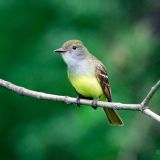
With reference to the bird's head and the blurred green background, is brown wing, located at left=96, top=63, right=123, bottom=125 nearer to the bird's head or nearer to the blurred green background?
the bird's head

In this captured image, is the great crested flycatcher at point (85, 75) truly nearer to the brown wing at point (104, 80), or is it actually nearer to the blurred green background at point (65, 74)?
the brown wing at point (104, 80)

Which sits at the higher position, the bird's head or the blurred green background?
the bird's head

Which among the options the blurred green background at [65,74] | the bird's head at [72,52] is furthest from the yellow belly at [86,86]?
the blurred green background at [65,74]

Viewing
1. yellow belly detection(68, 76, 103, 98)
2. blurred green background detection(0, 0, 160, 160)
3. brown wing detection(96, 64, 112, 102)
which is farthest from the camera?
blurred green background detection(0, 0, 160, 160)

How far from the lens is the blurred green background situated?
374 inches

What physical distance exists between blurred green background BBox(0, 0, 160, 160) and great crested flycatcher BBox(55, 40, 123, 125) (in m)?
0.86

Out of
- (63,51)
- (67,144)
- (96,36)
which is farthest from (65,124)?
(63,51)

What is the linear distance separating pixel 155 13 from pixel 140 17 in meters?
0.48

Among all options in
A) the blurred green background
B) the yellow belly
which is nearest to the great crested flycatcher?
the yellow belly

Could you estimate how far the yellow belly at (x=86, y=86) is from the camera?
321 inches

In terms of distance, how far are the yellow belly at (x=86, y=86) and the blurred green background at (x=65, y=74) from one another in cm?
98

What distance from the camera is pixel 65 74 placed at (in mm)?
10242

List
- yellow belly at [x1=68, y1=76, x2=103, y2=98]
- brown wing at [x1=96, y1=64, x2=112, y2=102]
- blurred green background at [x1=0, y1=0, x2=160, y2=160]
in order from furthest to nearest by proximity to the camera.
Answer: blurred green background at [x1=0, y1=0, x2=160, y2=160], brown wing at [x1=96, y1=64, x2=112, y2=102], yellow belly at [x1=68, y1=76, x2=103, y2=98]

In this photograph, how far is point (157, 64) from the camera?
9.19 m
